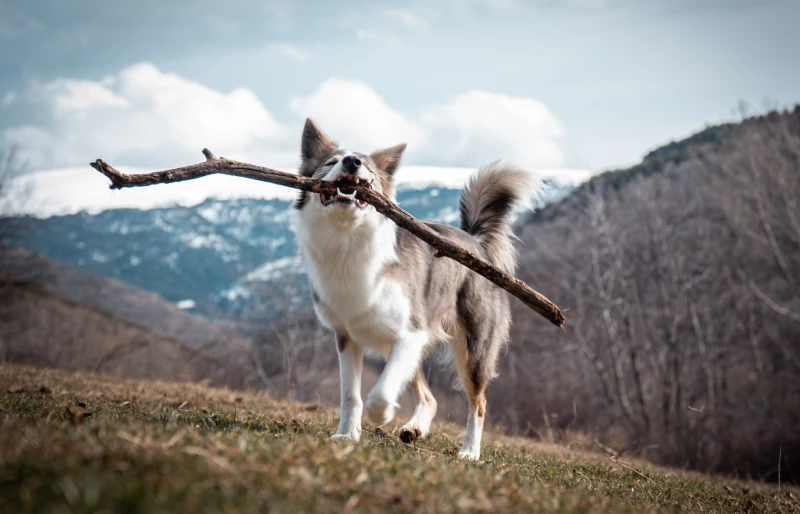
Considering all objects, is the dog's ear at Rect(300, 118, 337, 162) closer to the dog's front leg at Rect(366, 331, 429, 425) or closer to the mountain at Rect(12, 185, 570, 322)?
the dog's front leg at Rect(366, 331, 429, 425)

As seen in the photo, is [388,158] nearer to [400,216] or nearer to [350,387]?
[400,216]

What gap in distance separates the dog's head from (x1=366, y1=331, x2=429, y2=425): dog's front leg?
1301 millimetres

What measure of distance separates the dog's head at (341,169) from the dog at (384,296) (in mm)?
10

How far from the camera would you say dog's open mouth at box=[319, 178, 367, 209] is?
A: 5547 mm

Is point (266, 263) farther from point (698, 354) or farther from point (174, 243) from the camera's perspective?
point (174, 243)

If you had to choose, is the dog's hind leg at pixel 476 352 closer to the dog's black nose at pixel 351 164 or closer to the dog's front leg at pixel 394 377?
the dog's front leg at pixel 394 377

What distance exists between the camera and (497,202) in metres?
8.00

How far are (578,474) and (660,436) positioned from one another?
26.3 meters

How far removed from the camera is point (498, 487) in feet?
11.0

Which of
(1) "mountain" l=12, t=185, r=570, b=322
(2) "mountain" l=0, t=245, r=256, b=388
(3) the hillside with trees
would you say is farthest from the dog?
(1) "mountain" l=12, t=185, r=570, b=322

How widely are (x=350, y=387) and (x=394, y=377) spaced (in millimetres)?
682

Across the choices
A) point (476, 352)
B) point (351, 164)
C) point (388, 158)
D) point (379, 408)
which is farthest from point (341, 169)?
point (476, 352)

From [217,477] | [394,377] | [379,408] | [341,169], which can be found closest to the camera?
[217,477]

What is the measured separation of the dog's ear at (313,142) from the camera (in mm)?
6629
